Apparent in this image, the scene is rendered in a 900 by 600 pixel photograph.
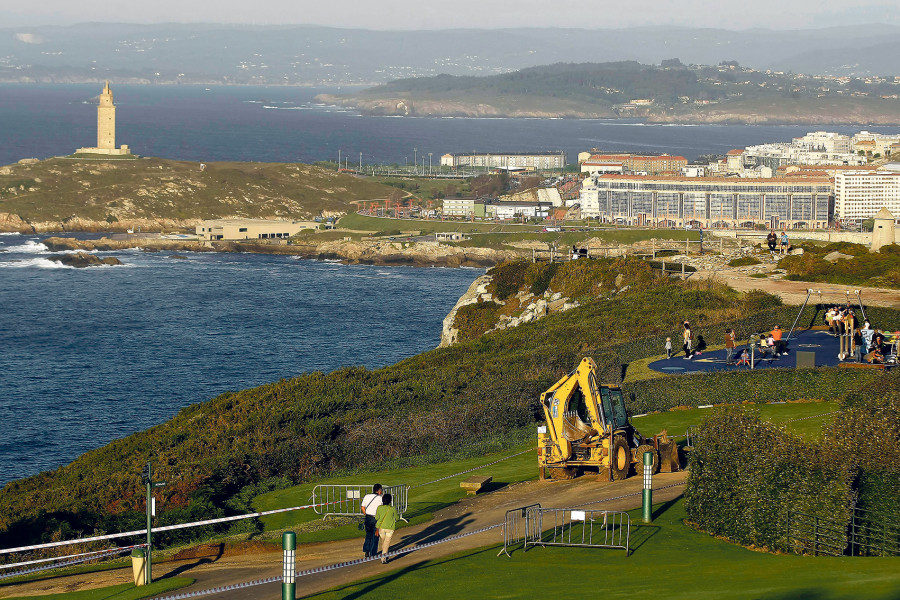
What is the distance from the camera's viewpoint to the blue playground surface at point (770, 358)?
35.4 m

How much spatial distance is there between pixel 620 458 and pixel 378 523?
702 centimetres

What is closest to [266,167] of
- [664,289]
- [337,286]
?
[337,286]

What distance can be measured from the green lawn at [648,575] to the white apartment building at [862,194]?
157811mm

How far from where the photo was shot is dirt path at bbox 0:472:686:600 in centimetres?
1750

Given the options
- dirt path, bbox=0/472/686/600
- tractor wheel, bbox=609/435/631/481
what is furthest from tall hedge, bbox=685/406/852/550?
tractor wheel, bbox=609/435/631/481

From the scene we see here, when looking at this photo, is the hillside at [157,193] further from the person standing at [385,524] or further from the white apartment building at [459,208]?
the person standing at [385,524]

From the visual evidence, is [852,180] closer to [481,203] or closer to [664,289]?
[481,203]

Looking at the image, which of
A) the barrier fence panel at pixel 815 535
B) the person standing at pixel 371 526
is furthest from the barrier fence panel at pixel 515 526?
the barrier fence panel at pixel 815 535

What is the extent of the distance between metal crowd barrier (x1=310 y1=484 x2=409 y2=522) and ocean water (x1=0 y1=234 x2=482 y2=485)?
889 inches

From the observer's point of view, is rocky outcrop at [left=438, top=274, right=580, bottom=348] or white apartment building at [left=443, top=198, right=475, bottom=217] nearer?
rocky outcrop at [left=438, top=274, right=580, bottom=348]

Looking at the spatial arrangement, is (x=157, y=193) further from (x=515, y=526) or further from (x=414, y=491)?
(x=515, y=526)

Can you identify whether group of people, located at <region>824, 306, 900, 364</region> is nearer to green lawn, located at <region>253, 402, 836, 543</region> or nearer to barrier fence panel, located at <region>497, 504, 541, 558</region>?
green lawn, located at <region>253, 402, 836, 543</region>

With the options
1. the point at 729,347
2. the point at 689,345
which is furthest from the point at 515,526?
the point at 729,347

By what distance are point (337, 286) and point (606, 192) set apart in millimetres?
73845
